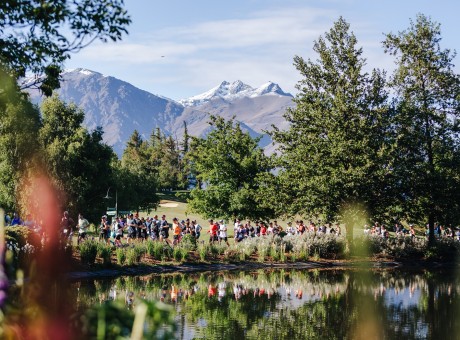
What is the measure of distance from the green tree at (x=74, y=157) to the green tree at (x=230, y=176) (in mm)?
9550

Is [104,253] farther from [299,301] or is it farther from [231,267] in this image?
[299,301]

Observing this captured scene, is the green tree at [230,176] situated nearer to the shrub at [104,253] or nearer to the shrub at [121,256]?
the shrub at [121,256]

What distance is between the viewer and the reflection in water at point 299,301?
1873 centimetres

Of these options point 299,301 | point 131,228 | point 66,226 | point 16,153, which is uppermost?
point 16,153

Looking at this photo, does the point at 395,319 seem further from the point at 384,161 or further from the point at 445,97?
the point at 445,97

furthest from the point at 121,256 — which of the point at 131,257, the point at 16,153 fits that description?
the point at 16,153

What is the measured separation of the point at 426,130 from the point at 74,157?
28253mm

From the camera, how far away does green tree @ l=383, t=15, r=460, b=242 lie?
3941cm

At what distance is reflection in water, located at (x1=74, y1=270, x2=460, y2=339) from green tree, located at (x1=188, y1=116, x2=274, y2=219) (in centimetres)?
1218

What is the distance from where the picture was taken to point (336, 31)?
129ft

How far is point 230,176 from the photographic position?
47.6 meters

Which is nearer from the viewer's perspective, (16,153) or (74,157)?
(16,153)

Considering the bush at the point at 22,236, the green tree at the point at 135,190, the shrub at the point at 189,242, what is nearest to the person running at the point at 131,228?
the shrub at the point at 189,242

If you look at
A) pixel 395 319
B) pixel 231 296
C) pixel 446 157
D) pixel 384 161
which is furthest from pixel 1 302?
pixel 446 157
